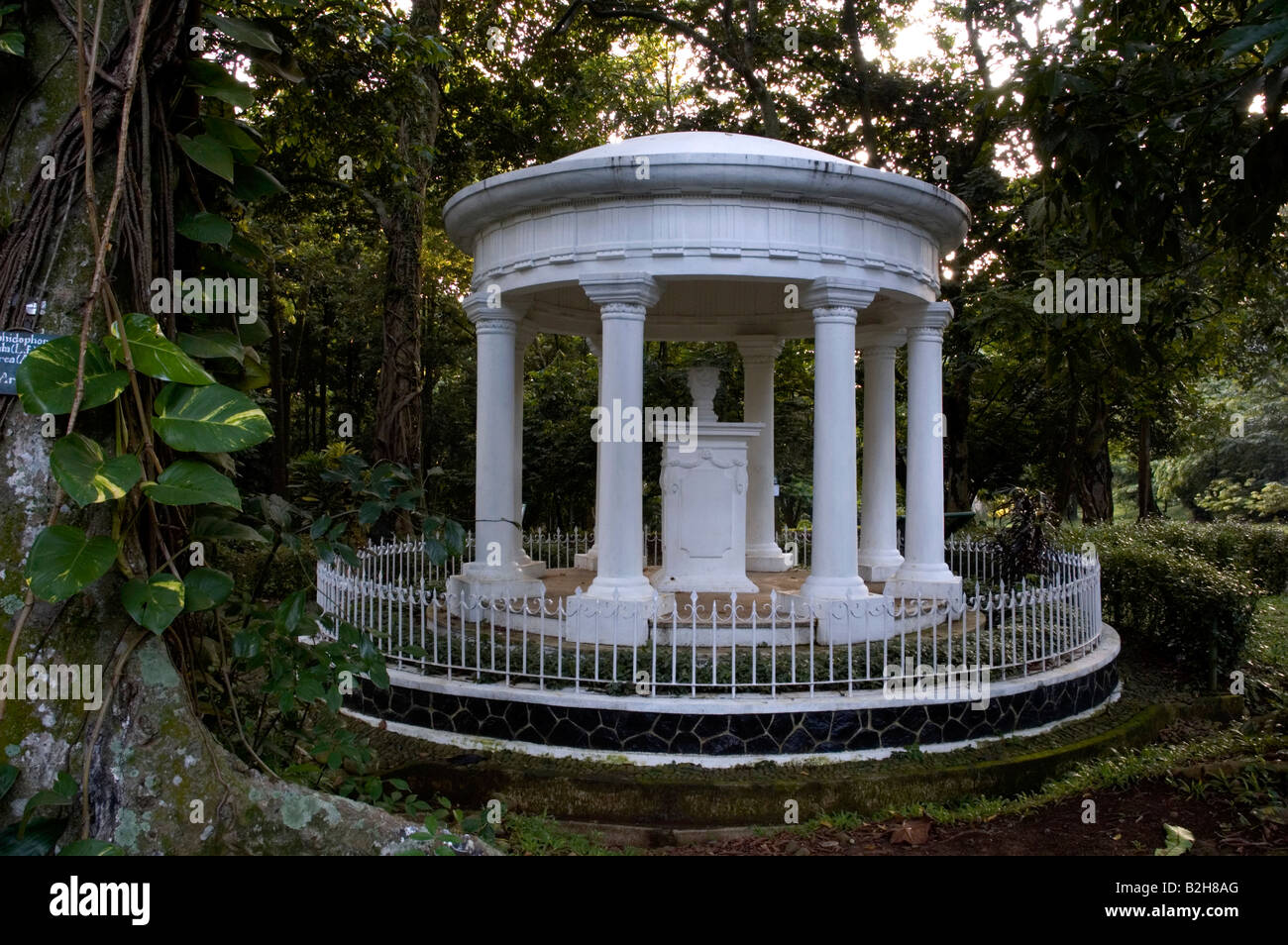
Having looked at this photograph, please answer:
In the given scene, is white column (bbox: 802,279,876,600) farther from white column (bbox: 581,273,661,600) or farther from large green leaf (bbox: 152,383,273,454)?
large green leaf (bbox: 152,383,273,454)

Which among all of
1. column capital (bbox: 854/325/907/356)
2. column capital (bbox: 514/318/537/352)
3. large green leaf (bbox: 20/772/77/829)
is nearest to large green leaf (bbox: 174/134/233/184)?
large green leaf (bbox: 20/772/77/829)

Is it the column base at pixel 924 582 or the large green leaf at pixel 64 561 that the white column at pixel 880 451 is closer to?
the column base at pixel 924 582

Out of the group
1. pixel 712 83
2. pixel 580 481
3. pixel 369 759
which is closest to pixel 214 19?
pixel 369 759

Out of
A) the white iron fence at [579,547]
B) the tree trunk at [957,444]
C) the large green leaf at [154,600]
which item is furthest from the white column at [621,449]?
the tree trunk at [957,444]

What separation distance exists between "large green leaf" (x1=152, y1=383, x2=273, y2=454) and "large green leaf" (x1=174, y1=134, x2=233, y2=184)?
75cm

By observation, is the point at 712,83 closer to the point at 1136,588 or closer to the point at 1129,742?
the point at 1136,588

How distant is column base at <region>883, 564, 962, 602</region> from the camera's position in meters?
9.30

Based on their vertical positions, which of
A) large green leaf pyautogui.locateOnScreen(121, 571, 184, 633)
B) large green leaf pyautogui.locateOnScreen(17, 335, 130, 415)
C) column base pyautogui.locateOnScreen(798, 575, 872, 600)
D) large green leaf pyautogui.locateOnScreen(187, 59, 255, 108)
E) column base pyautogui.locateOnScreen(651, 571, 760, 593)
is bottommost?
column base pyautogui.locateOnScreen(651, 571, 760, 593)

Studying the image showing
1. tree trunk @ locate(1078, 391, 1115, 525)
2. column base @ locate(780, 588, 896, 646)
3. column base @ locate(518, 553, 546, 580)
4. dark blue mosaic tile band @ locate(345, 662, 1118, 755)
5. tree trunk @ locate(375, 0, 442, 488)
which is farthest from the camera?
tree trunk @ locate(1078, 391, 1115, 525)

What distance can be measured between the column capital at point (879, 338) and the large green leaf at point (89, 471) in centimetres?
937

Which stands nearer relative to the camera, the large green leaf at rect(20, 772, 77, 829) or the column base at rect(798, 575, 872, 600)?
the large green leaf at rect(20, 772, 77, 829)

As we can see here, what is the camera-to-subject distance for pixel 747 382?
12.3 metres

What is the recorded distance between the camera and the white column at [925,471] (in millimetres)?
9383

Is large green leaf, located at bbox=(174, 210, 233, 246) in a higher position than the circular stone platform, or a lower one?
higher
